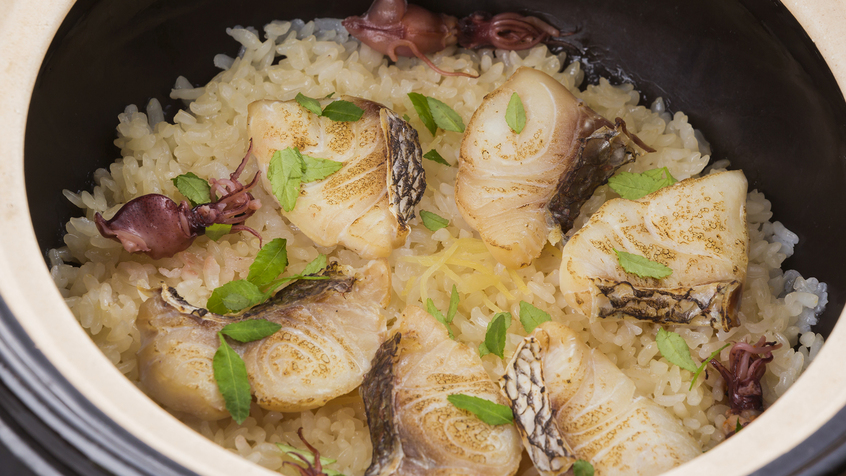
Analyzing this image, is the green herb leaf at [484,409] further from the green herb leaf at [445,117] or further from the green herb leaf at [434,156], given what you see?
the green herb leaf at [445,117]

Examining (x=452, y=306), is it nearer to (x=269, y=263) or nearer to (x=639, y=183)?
(x=269, y=263)

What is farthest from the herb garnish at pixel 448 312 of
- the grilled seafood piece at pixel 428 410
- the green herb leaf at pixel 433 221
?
the green herb leaf at pixel 433 221

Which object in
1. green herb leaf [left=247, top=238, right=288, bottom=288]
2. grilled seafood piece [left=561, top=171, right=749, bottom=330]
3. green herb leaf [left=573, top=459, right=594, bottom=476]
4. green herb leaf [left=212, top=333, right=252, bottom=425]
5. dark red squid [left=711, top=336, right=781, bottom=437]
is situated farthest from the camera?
green herb leaf [left=247, top=238, right=288, bottom=288]

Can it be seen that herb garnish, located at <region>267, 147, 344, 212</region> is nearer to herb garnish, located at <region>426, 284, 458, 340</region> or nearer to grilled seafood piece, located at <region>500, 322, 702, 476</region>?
herb garnish, located at <region>426, 284, 458, 340</region>

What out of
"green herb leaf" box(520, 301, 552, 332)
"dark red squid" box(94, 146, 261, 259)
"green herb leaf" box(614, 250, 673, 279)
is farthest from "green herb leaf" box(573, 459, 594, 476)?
"dark red squid" box(94, 146, 261, 259)

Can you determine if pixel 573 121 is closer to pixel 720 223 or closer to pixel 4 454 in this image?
pixel 720 223

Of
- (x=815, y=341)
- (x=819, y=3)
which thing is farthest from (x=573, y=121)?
(x=815, y=341)

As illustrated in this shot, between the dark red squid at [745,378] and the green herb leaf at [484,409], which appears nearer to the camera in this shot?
the green herb leaf at [484,409]
